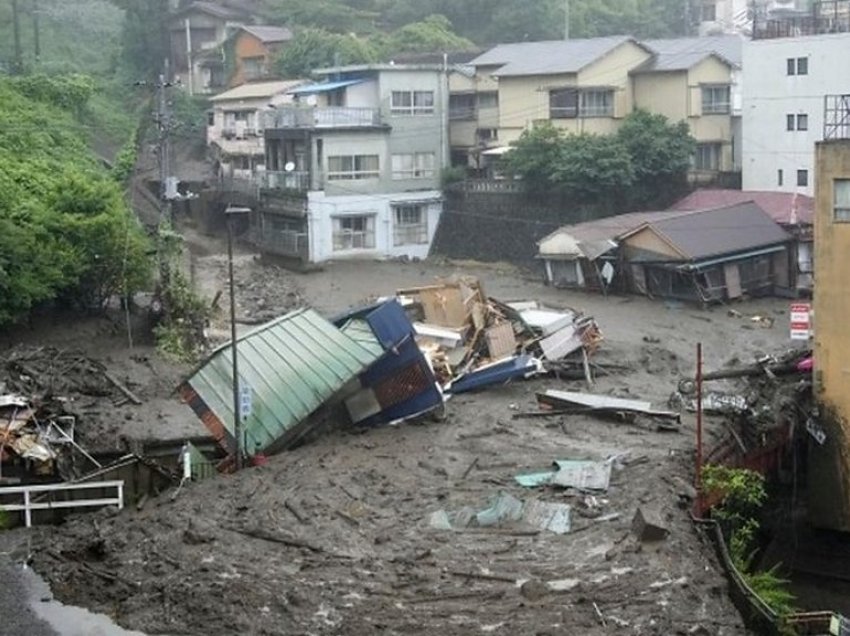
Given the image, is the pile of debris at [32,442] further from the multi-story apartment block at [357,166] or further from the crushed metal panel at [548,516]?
the multi-story apartment block at [357,166]

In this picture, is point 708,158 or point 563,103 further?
point 708,158

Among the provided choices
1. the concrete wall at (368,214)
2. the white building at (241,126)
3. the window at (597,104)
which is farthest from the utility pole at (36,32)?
the window at (597,104)

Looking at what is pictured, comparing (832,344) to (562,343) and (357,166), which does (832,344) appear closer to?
(562,343)

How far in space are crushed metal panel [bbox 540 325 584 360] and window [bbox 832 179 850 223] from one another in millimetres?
7279

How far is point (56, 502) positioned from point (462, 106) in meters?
33.3

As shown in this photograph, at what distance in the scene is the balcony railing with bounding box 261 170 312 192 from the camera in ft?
149

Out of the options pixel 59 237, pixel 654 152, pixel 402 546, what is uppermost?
pixel 654 152

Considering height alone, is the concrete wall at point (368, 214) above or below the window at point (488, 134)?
below

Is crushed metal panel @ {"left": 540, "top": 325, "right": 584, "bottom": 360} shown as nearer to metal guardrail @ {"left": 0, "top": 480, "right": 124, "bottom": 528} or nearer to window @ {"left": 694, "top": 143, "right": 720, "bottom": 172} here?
metal guardrail @ {"left": 0, "top": 480, "right": 124, "bottom": 528}

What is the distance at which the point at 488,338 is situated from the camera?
2927 cm

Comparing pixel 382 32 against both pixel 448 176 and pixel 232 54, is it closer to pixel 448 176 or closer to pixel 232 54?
pixel 232 54

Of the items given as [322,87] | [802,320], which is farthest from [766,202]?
[322,87]

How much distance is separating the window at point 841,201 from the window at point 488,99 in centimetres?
2527

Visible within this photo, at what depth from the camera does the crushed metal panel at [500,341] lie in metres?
29.1
